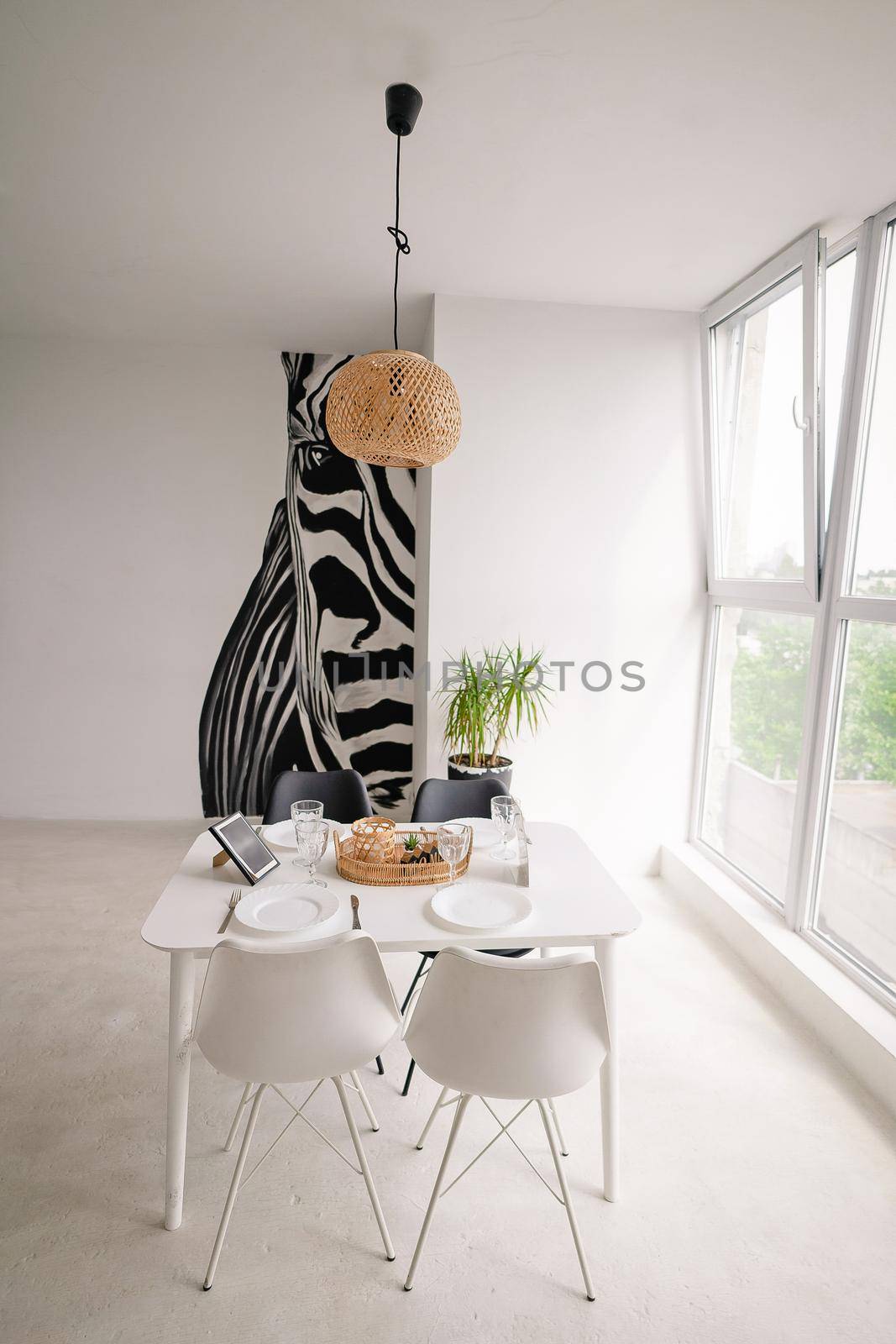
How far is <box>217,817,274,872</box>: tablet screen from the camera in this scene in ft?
7.06

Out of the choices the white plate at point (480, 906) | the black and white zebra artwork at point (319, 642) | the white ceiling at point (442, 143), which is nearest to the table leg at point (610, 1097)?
the white plate at point (480, 906)

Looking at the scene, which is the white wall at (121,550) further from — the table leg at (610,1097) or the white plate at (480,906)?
the table leg at (610,1097)

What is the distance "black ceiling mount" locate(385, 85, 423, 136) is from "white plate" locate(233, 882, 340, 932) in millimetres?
2203

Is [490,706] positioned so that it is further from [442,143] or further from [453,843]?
[442,143]

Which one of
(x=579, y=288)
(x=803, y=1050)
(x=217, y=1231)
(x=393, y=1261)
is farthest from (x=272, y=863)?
(x=579, y=288)

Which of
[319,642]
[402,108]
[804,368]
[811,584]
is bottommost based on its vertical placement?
[319,642]

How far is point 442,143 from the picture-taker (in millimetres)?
2502

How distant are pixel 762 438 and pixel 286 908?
2.99 metres

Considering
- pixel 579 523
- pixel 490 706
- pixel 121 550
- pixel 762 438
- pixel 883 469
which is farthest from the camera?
pixel 121 550

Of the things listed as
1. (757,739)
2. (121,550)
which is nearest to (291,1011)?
(757,739)

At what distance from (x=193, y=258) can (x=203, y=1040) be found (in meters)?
3.23

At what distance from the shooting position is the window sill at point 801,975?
253 centimetres

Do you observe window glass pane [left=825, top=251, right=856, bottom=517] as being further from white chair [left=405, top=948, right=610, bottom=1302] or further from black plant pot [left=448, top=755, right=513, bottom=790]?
white chair [left=405, top=948, right=610, bottom=1302]

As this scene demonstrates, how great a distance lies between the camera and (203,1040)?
1.73 m
